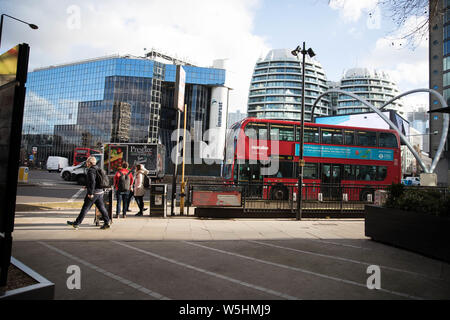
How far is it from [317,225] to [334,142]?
24.4ft

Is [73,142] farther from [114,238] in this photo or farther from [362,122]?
[114,238]

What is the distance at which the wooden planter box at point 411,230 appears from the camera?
17.5ft

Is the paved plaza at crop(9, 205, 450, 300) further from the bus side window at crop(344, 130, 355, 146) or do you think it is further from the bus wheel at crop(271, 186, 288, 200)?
the bus side window at crop(344, 130, 355, 146)

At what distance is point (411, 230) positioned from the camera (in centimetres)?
608

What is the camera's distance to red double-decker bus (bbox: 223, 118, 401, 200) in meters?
14.0

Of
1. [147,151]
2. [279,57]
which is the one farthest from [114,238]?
[279,57]

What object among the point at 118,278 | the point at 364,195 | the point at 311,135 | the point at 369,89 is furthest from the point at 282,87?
the point at 118,278

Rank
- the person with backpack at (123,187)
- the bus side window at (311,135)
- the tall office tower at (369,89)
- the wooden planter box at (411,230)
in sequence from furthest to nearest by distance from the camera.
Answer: the tall office tower at (369,89) → the bus side window at (311,135) → the person with backpack at (123,187) → the wooden planter box at (411,230)

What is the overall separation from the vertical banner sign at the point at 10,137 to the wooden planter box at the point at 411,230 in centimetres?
695

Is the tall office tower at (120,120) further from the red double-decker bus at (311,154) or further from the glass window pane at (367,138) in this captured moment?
the glass window pane at (367,138)

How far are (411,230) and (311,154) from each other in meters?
9.25

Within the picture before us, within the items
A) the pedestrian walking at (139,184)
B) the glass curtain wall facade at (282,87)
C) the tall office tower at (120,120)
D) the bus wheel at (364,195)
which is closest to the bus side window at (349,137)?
the bus wheel at (364,195)

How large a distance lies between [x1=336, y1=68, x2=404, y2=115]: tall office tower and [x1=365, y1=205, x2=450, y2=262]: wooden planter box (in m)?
100

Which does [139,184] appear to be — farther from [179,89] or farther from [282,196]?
[282,196]
